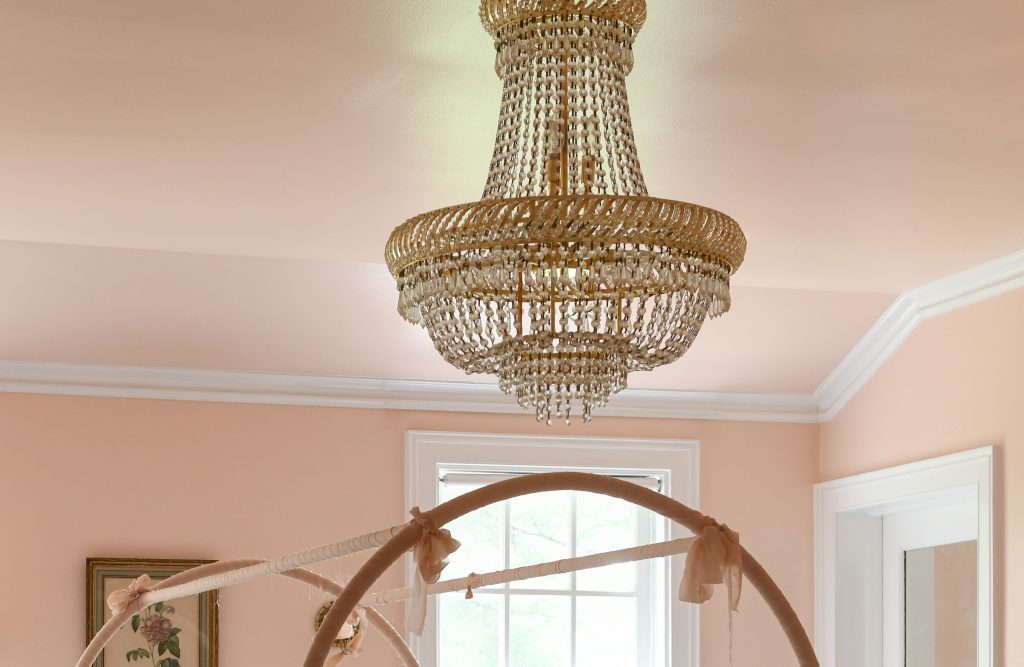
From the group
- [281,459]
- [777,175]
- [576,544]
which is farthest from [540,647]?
[777,175]

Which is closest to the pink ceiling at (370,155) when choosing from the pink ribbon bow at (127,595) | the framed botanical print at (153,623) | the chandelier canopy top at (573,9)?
the chandelier canopy top at (573,9)

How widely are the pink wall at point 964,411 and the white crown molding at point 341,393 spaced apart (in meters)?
0.36

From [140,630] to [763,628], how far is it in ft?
6.95

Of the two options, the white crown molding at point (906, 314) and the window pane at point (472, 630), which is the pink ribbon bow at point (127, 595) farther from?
the white crown molding at point (906, 314)

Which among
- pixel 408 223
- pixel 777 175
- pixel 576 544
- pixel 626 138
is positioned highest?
pixel 777 175

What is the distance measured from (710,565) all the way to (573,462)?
250cm

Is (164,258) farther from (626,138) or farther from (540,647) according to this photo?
(626,138)

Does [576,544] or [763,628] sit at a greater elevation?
[576,544]

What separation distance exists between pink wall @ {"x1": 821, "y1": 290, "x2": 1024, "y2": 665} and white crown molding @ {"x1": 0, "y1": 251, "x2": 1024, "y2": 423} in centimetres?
6

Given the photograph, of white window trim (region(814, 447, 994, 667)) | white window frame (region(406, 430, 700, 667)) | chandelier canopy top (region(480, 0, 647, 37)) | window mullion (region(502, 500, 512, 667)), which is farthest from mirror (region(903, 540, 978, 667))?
chandelier canopy top (region(480, 0, 647, 37))

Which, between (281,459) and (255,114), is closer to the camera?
(255,114)

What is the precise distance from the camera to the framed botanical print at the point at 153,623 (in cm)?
414

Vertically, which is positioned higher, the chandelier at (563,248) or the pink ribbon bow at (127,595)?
the chandelier at (563,248)

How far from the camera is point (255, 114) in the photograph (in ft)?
8.36
